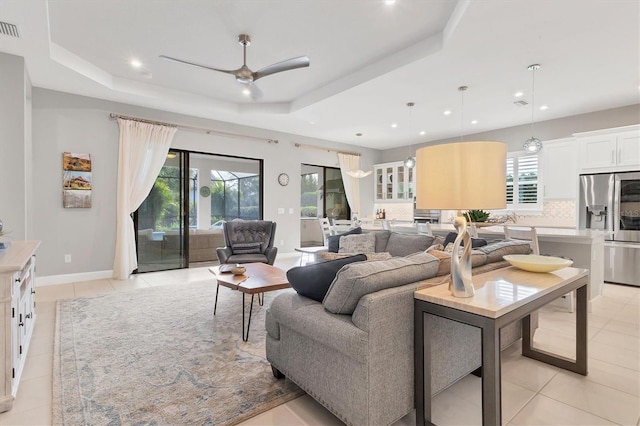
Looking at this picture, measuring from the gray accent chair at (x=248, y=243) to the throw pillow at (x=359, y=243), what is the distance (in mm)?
1219

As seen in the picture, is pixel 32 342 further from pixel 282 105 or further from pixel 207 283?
pixel 282 105

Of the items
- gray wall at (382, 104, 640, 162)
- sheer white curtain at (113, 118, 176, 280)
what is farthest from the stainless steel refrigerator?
sheer white curtain at (113, 118, 176, 280)

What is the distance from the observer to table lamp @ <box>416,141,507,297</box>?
5.07 ft

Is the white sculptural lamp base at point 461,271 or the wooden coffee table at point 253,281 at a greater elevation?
the white sculptural lamp base at point 461,271

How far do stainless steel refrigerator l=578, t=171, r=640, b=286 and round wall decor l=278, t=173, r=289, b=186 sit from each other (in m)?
5.58

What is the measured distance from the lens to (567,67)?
397 centimetres

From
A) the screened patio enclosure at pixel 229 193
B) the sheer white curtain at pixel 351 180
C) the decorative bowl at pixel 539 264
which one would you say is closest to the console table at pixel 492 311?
the decorative bowl at pixel 539 264

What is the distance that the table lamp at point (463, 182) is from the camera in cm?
154

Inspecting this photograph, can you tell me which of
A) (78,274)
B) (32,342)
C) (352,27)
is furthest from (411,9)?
(78,274)

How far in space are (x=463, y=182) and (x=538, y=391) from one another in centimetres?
158

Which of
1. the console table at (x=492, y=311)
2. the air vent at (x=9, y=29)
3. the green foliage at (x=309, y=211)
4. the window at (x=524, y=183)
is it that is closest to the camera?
the console table at (x=492, y=311)

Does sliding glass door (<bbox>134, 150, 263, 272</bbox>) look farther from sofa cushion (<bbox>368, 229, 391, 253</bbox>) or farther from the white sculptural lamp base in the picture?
the white sculptural lamp base

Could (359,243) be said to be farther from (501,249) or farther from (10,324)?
(10,324)

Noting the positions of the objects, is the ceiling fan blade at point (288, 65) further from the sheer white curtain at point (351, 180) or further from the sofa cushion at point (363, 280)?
the sheer white curtain at point (351, 180)
